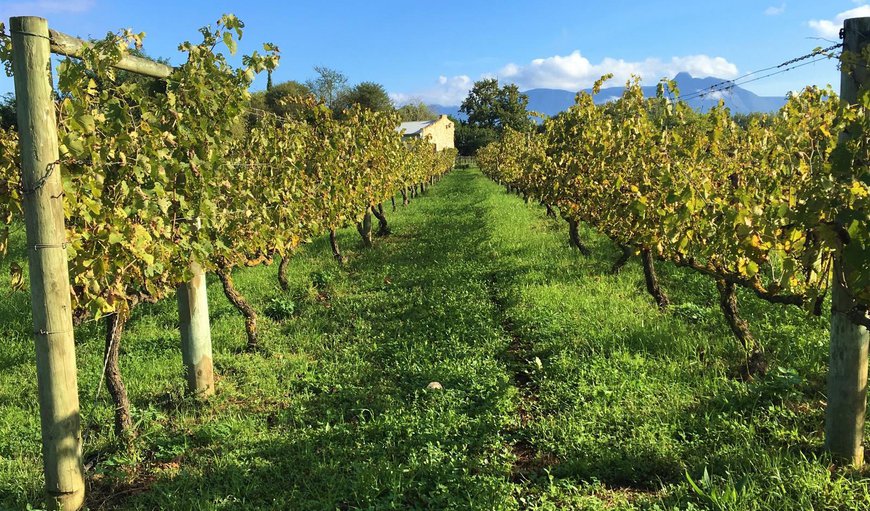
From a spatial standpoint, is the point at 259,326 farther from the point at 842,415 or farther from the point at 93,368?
the point at 842,415

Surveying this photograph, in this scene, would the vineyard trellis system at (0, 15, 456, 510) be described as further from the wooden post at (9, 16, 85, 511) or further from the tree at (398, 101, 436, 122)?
the tree at (398, 101, 436, 122)

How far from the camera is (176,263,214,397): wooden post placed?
198 inches

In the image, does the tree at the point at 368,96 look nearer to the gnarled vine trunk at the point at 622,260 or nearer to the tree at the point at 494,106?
the tree at the point at 494,106

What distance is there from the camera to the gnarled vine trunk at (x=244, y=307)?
5.93m

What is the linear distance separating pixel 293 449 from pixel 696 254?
4.26 meters

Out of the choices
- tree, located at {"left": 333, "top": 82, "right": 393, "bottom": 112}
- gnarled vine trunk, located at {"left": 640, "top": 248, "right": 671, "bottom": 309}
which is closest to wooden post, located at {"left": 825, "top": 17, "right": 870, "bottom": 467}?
gnarled vine trunk, located at {"left": 640, "top": 248, "right": 671, "bottom": 309}

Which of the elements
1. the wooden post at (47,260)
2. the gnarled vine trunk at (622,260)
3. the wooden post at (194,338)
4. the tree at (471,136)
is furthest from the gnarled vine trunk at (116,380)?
the tree at (471,136)

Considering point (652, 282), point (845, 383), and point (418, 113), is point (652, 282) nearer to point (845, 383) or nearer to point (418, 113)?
point (845, 383)

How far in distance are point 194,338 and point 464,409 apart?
2629mm

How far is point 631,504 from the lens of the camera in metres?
3.28

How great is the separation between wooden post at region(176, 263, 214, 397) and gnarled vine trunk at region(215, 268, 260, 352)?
0.75 m

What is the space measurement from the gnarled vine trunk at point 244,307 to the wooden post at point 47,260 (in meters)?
2.90

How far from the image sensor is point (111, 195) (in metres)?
3.47

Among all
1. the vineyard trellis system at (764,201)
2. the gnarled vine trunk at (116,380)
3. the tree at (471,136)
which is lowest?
the gnarled vine trunk at (116,380)
